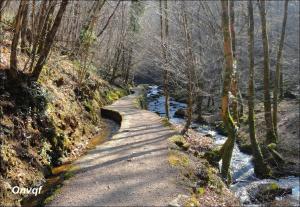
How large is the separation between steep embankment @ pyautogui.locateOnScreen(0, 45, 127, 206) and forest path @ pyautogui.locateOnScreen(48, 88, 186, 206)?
0.86m

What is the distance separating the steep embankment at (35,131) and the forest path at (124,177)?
33.7 inches

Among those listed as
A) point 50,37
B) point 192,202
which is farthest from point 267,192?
point 50,37

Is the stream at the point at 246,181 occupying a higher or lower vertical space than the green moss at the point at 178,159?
lower

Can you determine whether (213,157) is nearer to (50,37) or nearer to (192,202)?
(192,202)

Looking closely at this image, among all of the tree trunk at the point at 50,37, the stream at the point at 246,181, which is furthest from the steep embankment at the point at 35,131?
the stream at the point at 246,181

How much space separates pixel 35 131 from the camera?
959 centimetres

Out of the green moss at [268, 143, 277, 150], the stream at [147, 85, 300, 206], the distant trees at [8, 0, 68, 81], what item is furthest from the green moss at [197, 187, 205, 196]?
the green moss at [268, 143, 277, 150]

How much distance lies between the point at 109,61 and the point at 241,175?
24717mm

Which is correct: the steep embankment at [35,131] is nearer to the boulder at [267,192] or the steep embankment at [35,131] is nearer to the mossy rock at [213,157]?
the mossy rock at [213,157]

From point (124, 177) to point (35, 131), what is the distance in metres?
2.83

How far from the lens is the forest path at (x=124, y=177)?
721 centimetres

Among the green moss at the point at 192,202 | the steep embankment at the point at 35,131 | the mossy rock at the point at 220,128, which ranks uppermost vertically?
the steep embankment at the point at 35,131

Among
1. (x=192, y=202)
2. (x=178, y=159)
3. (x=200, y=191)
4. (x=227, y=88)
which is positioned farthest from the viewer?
(x=227, y=88)

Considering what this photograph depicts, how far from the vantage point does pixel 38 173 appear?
863cm
